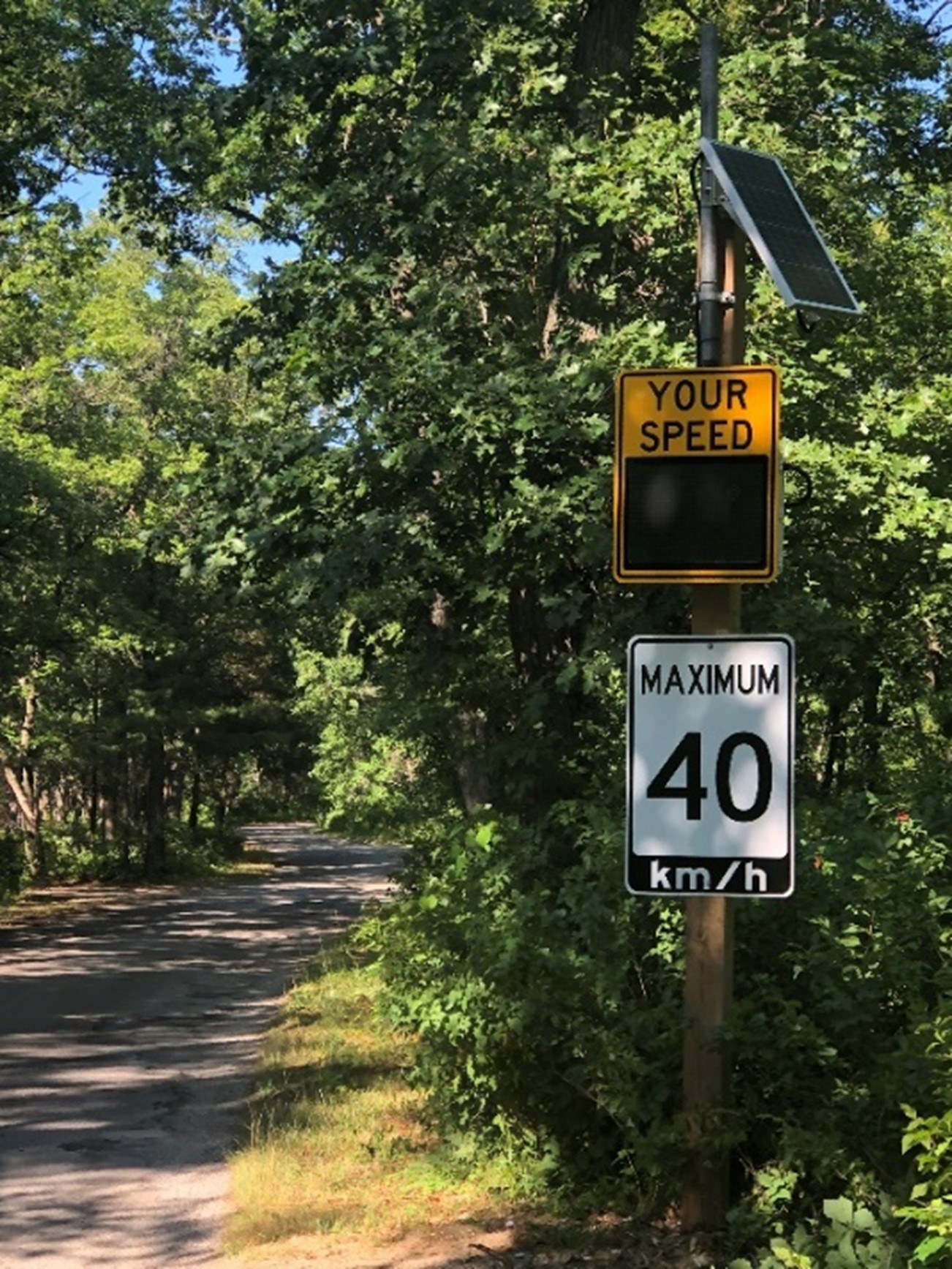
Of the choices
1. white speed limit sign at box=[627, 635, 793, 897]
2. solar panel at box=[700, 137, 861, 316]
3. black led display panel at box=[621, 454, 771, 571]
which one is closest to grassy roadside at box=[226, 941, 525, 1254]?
white speed limit sign at box=[627, 635, 793, 897]

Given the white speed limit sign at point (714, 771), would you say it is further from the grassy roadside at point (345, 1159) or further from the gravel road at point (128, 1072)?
Result: the gravel road at point (128, 1072)

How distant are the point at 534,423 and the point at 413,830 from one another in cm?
915

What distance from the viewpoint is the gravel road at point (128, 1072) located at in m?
8.29

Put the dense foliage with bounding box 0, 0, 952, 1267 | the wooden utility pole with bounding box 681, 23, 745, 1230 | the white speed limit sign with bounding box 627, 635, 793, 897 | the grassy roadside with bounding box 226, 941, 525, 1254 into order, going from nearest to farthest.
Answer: the white speed limit sign with bounding box 627, 635, 793, 897 → the wooden utility pole with bounding box 681, 23, 745, 1230 → the dense foliage with bounding box 0, 0, 952, 1267 → the grassy roadside with bounding box 226, 941, 525, 1254

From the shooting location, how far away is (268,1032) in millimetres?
14930

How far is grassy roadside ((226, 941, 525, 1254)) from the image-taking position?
7.83 meters

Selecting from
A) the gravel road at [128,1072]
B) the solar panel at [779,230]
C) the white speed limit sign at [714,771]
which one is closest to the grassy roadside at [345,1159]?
the gravel road at [128,1072]

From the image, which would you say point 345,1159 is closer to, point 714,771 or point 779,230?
point 714,771

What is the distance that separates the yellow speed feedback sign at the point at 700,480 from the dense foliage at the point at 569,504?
168 centimetres

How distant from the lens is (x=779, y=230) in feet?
20.3

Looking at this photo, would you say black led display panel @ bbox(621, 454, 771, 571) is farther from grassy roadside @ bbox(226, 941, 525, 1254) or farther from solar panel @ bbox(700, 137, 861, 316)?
grassy roadside @ bbox(226, 941, 525, 1254)

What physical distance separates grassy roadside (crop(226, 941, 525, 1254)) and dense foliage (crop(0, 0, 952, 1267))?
375mm

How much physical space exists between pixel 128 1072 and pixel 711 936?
26.3 ft

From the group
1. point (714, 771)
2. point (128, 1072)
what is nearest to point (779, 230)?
point (714, 771)
